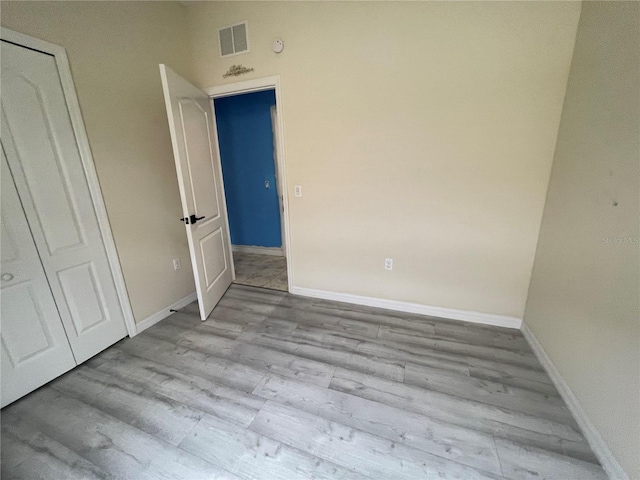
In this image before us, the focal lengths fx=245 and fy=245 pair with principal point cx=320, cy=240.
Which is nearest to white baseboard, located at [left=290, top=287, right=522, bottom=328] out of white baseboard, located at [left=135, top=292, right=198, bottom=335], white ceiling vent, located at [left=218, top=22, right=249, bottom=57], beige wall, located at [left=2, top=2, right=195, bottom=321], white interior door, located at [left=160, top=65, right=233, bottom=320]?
white interior door, located at [left=160, top=65, right=233, bottom=320]

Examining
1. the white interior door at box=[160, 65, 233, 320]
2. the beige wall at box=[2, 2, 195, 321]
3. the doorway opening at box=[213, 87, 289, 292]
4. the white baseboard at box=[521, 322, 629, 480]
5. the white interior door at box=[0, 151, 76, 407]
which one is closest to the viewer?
the white baseboard at box=[521, 322, 629, 480]

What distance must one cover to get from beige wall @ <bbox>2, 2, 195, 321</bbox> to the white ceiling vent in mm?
412

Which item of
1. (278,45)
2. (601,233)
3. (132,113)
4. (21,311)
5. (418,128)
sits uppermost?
(278,45)

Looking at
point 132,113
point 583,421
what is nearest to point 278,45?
point 132,113

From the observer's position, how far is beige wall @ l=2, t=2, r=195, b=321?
1621 mm

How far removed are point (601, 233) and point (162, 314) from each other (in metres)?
3.19

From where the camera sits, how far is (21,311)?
58.0 inches

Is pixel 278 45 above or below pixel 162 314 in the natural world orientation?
above

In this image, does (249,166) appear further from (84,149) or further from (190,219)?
(84,149)

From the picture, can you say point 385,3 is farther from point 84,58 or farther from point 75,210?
point 75,210

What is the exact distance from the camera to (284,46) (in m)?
2.08

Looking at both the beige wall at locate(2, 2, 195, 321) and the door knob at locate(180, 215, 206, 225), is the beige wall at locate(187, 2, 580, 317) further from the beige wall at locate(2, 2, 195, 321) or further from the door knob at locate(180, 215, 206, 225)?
the door knob at locate(180, 215, 206, 225)

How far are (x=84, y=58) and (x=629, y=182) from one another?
321 centimetres

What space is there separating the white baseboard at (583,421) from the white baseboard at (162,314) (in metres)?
3.01
